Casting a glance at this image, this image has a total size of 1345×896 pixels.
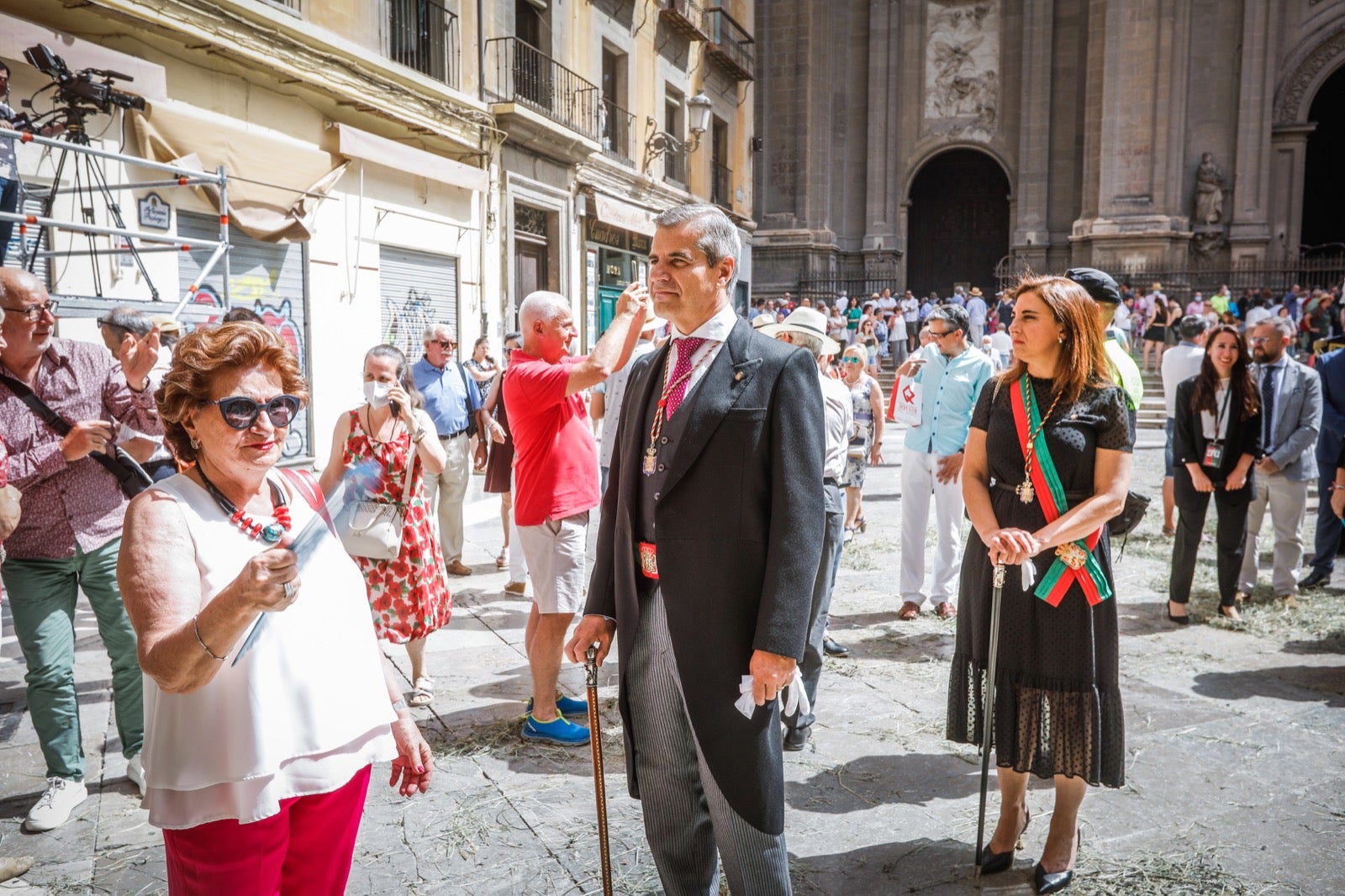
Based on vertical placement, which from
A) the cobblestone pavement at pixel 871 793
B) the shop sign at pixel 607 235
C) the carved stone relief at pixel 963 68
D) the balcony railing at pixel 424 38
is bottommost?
the cobblestone pavement at pixel 871 793

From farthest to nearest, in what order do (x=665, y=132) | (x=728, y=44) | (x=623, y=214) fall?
(x=728, y=44) < (x=665, y=132) < (x=623, y=214)

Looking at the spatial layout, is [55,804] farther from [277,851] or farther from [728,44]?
[728,44]

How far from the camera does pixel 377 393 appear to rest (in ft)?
13.9

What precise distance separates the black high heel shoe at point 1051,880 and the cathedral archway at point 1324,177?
3490 centimetres

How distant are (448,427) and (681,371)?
5111 mm

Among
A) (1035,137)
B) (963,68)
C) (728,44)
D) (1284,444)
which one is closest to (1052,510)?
(1284,444)

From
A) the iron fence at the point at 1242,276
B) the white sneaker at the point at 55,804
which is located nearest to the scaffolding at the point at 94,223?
the white sneaker at the point at 55,804

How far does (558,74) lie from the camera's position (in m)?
16.4

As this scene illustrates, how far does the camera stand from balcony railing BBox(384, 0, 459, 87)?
41.6 feet

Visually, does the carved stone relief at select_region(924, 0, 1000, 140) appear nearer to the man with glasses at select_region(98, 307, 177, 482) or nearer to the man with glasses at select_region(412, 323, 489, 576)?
the man with glasses at select_region(412, 323, 489, 576)

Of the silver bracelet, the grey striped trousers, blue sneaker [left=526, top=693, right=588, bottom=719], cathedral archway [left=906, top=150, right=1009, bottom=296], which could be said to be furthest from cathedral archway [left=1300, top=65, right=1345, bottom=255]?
the silver bracelet

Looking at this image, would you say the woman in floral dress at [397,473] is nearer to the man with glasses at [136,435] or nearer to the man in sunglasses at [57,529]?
the man with glasses at [136,435]

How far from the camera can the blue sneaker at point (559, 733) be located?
4227 mm

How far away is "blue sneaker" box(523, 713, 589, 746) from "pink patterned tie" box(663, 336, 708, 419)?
6.93ft
